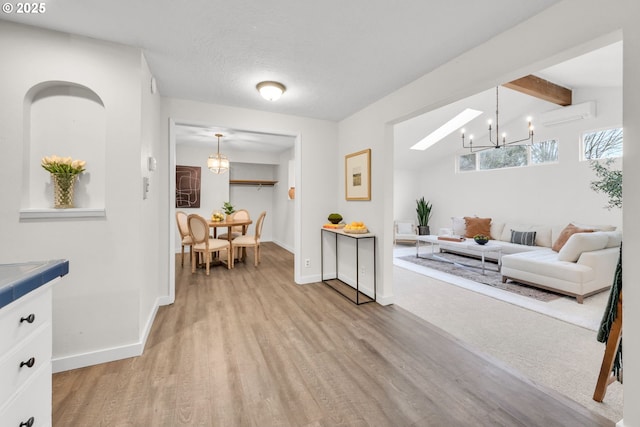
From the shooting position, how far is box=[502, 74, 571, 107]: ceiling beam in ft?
13.6

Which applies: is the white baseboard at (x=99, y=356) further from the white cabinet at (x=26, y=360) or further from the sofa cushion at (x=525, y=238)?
the sofa cushion at (x=525, y=238)

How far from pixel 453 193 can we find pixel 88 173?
7.61 meters

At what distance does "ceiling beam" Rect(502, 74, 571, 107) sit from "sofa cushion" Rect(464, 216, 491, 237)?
2585mm

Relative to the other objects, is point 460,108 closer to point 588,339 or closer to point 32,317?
point 588,339

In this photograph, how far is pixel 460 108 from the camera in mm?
5355

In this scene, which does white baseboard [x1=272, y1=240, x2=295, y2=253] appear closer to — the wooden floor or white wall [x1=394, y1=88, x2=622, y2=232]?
the wooden floor

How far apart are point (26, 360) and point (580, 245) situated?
4.96m

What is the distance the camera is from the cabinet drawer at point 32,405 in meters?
0.86

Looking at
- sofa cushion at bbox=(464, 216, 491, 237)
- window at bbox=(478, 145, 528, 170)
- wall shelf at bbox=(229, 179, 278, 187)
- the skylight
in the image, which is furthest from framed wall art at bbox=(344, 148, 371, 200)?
window at bbox=(478, 145, 528, 170)

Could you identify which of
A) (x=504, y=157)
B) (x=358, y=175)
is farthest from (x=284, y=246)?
(x=504, y=157)

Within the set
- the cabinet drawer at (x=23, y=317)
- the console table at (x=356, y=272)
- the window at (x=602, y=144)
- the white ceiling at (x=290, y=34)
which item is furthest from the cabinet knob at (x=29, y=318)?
the window at (x=602, y=144)

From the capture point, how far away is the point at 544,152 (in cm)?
553

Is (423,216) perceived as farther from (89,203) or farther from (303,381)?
(89,203)

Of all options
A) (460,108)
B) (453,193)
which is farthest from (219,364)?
(453,193)
